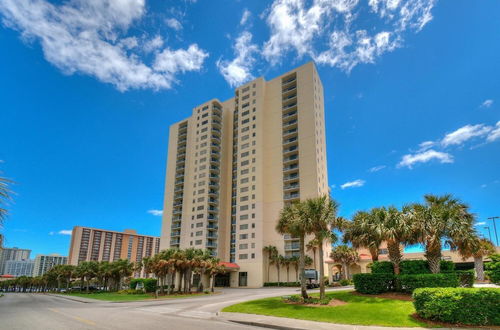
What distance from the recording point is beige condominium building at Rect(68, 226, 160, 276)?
15350cm

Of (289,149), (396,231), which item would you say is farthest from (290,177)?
(396,231)

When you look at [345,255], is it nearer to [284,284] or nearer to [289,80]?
[284,284]

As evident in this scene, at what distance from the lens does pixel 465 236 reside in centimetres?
2497

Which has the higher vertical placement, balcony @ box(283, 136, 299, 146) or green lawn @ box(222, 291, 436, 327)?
balcony @ box(283, 136, 299, 146)

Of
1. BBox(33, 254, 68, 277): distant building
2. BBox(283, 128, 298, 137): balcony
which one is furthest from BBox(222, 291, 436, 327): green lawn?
BBox(33, 254, 68, 277): distant building

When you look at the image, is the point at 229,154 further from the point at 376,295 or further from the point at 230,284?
the point at 376,295

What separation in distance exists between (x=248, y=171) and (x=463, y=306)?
210ft

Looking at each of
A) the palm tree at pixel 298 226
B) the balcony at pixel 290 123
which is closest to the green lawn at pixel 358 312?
the palm tree at pixel 298 226

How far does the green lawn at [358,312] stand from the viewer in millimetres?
15911

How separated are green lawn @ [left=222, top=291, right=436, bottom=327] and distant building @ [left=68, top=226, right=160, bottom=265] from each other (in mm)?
145067

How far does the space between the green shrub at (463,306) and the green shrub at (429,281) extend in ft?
28.3

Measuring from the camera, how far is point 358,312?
1848 cm

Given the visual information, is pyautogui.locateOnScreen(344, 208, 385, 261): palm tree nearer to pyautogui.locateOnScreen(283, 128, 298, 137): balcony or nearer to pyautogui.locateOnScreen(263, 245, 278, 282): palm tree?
pyautogui.locateOnScreen(263, 245, 278, 282): palm tree

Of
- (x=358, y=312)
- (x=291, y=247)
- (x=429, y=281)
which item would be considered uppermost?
(x=291, y=247)
